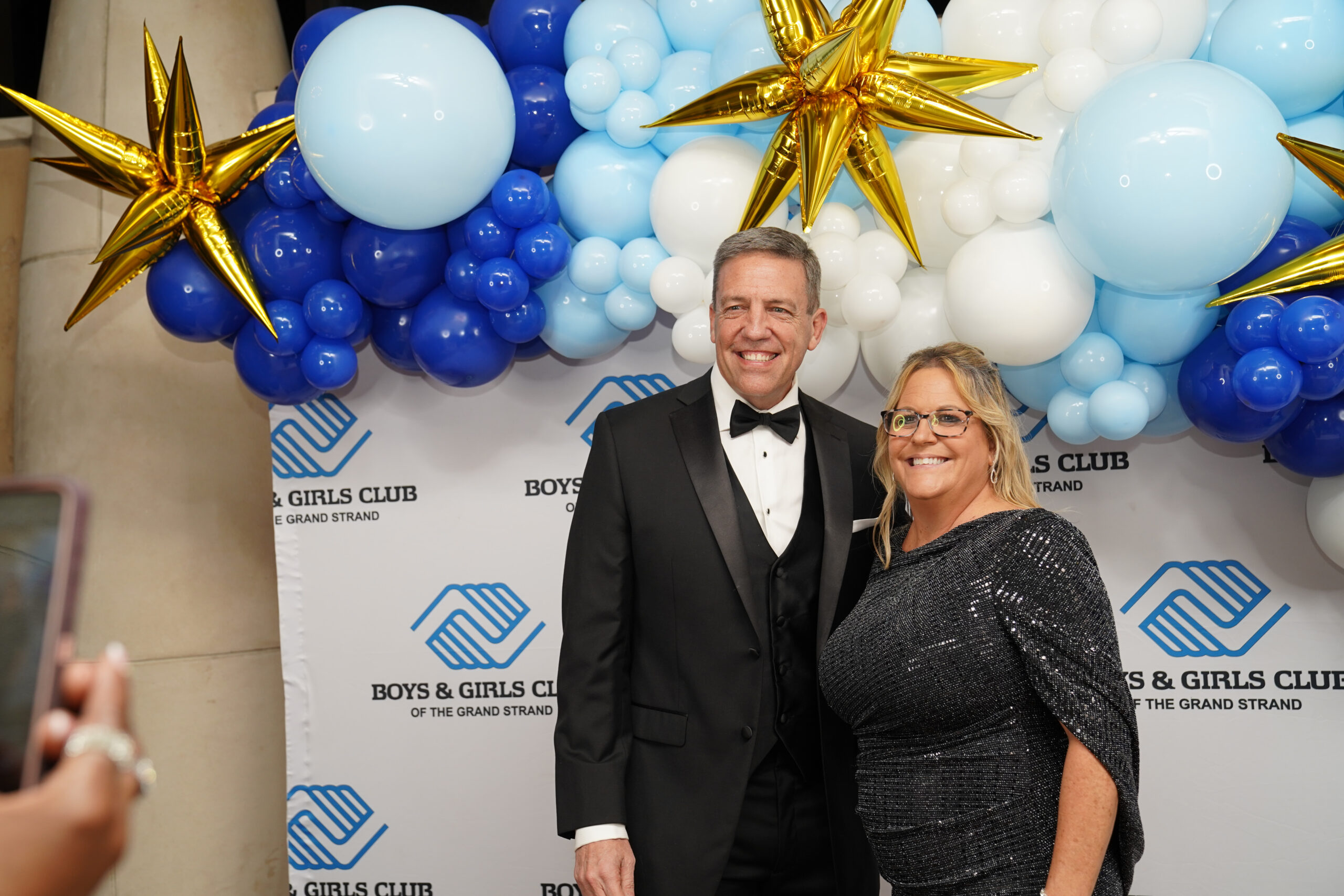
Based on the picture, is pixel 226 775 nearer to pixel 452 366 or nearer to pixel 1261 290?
pixel 452 366

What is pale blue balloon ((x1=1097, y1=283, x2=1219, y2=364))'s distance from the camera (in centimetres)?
207

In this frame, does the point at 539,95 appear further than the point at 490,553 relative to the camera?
No

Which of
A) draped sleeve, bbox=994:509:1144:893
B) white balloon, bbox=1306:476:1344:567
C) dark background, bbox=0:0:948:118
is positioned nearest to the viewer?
draped sleeve, bbox=994:509:1144:893

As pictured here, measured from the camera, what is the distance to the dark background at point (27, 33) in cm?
390

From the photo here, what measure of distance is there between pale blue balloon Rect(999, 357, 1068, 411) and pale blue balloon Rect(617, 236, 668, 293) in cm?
86

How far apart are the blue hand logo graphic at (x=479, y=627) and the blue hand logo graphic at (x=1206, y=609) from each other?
1.71 meters

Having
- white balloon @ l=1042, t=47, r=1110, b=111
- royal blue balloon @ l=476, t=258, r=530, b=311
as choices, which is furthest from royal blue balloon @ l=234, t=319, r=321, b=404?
white balloon @ l=1042, t=47, r=1110, b=111

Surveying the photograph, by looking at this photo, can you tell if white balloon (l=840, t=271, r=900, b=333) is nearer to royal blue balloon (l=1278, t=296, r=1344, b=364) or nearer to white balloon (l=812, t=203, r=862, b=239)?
white balloon (l=812, t=203, r=862, b=239)

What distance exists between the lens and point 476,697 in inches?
116

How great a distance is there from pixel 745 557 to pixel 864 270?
82 cm

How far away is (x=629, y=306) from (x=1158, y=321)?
121 cm

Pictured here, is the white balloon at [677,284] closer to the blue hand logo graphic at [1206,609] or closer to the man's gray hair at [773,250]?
the man's gray hair at [773,250]

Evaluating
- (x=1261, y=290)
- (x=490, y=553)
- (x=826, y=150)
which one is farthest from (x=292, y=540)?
(x=1261, y=290)

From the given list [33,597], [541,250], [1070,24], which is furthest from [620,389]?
[33,597]
